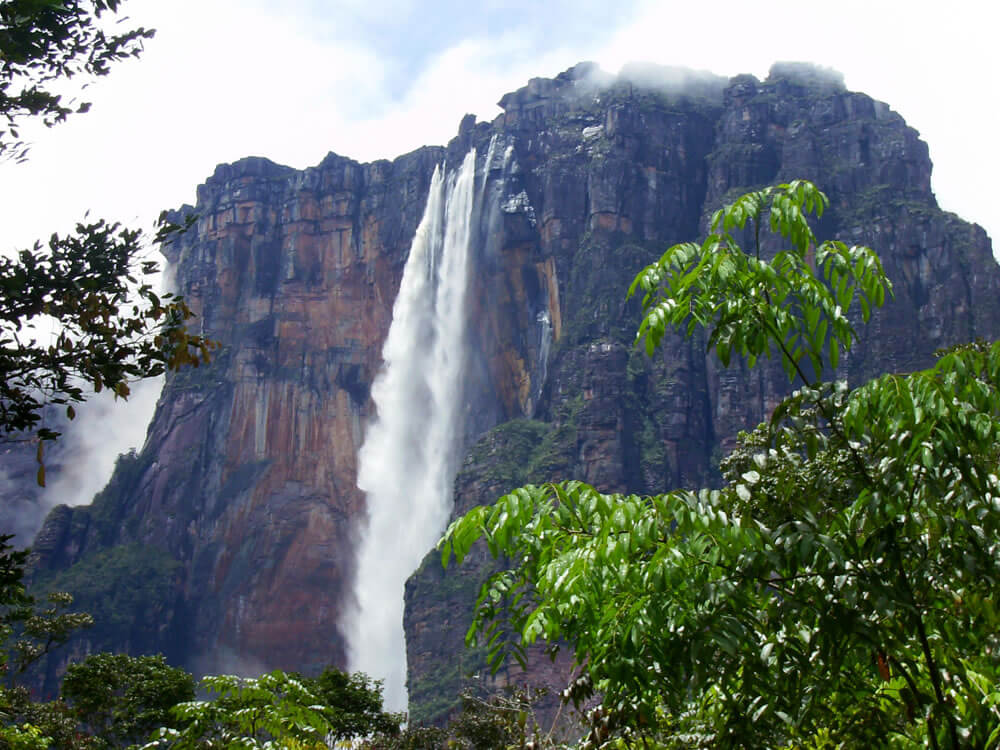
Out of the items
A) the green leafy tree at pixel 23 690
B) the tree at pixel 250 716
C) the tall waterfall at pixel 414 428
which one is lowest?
the tree at pixel 250 716

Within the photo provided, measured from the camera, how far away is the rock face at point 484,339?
67.8 meters

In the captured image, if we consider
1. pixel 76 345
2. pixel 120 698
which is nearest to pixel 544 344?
pixel 120 698

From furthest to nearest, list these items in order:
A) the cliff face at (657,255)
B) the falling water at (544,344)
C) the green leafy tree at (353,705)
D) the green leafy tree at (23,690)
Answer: the falling water at (544,344) < the cliff face at (657,255) < the green leafy tree at (353,705) < the green leafy tree at (23,690)

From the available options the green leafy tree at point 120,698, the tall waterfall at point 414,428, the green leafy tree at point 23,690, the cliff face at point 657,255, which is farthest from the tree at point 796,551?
the tall waterfall at point 414,428

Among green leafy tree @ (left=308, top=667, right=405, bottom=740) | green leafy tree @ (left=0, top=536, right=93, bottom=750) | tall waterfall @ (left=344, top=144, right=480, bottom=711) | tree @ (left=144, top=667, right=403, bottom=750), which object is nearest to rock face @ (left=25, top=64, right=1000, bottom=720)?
tall waterfall @ (left=344, top=144, right=480, bottom=711)

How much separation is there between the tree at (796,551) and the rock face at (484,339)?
57626 mm

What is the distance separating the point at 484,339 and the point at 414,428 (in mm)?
8824

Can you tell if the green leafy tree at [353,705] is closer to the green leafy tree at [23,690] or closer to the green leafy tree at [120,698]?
the green leafy tree at [120,698]

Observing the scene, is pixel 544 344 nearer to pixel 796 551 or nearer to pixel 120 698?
pixel 120 698

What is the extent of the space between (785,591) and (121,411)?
348 ft

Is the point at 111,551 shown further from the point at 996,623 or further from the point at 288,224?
the point at 996,623

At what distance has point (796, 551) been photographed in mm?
3703

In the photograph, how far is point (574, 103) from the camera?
281 ft

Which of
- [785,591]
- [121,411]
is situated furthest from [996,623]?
[121,411]
